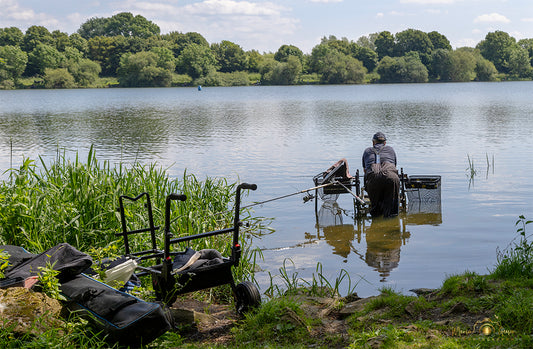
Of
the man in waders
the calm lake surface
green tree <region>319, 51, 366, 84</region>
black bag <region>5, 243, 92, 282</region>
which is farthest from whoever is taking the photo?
green tree <region>319, 51, 366, 84</region>

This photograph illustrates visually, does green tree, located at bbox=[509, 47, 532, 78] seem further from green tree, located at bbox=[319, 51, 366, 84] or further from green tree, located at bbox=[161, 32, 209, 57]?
green tree, located at bbox=[161, 32, 209, 57]

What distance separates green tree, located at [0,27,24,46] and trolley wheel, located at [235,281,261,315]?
504ft

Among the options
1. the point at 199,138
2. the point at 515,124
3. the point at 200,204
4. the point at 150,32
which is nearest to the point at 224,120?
the point at 199,138

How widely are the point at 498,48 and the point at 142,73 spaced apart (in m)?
100

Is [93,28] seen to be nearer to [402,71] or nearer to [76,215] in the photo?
[402,71]

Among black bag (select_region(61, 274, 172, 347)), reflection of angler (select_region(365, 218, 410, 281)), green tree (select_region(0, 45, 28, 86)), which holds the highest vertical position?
green tree (select_region(0, 45, 28, 86))

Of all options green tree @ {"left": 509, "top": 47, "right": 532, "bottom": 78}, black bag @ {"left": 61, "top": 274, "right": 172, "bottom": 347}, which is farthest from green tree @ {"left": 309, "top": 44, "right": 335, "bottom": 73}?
black bag @ {"left": 61, "top": 274, "right": 172, "bottom": 347}

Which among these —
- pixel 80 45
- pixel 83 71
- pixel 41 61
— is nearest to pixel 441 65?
pixel 83 71

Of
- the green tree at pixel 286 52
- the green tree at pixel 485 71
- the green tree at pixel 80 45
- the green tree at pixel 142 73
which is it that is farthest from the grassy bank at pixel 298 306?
the green tree at pixel 286 52

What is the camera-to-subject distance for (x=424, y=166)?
19.1 metres

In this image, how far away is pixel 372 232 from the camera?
1112 cm

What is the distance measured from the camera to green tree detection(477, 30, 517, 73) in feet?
527

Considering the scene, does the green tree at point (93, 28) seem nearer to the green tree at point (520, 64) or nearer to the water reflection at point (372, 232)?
the green tree at point (520, 64)

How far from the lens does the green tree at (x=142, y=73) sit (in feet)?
422
